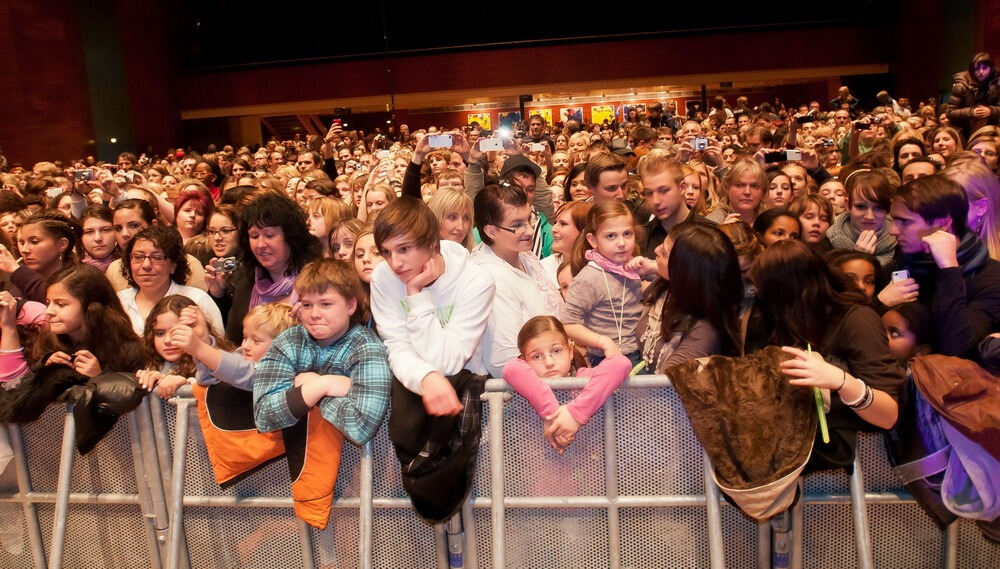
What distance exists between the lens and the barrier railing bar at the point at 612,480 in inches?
119

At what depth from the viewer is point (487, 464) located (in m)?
3.15

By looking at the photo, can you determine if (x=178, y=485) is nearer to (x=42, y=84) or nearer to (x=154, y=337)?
(x=154, y=337)

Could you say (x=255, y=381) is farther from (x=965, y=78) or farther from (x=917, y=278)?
(x=965, y=78)

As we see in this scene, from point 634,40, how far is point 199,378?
80.7ft

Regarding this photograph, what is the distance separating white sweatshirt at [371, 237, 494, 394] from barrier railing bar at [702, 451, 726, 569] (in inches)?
39.4

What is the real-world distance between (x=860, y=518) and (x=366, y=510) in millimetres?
1841

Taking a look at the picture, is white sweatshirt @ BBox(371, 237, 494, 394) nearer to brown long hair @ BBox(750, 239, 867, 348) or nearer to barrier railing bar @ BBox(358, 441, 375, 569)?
barrier railing bar @ BBox(358, 441, 375, 569)

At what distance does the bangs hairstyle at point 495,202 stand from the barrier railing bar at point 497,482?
1114 millimetres

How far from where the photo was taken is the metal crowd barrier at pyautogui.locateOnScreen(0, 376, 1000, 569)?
3.03 metres

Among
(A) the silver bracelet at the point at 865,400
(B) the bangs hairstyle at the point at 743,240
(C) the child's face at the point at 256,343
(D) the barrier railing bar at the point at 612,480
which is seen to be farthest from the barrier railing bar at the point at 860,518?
(C) the child's face at the point at 256,343

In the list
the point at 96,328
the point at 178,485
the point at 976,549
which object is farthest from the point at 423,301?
the point at 976,549

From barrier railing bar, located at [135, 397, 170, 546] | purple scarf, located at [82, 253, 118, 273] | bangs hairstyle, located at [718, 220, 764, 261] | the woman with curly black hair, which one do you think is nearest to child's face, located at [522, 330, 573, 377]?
bangs hairstyle, located at [718, 220, 764, 261]

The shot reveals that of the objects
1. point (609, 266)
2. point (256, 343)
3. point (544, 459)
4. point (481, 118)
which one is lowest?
point (544, 459)

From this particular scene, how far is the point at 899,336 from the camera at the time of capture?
10.7ft
